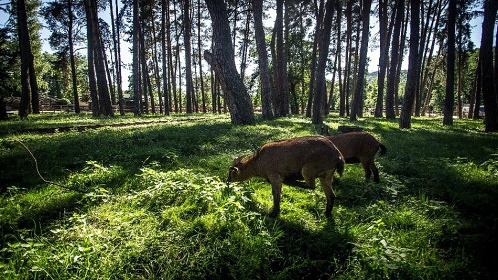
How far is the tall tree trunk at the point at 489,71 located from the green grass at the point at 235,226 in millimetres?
9600

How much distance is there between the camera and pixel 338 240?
10.7 ft

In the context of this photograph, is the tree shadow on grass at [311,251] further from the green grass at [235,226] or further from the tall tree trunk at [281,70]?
the tall tree trunk at [281,70]

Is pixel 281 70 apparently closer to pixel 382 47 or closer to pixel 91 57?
pixel 382 47

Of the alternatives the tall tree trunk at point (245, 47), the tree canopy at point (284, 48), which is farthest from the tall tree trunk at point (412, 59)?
the tall tree trunk at point (245, 47)

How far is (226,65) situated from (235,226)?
10609 mm

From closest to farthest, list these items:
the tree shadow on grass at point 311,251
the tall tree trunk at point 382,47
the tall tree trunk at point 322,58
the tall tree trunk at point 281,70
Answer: the tree shadow on grass at point 311,251 < the tall tree trunk at point 322,58 < the tall tree trunk at point 281,70 < the tall tree trunk at point 382,47

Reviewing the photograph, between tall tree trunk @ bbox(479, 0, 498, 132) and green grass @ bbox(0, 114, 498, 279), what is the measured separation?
9.60m

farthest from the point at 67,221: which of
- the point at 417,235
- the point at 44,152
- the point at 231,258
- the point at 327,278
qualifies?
the point at 417,235

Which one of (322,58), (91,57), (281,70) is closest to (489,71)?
(322,58)

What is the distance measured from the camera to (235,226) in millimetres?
3334

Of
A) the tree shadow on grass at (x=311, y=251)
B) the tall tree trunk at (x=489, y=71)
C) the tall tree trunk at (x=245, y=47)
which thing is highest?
the tall tree trunk at (x=245, y=47)

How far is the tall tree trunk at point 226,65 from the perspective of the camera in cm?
1258

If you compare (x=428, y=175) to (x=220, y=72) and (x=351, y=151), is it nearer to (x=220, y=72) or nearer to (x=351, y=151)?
(x=351, y=151)

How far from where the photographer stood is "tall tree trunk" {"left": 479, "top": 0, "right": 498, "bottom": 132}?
12000 millimetres
